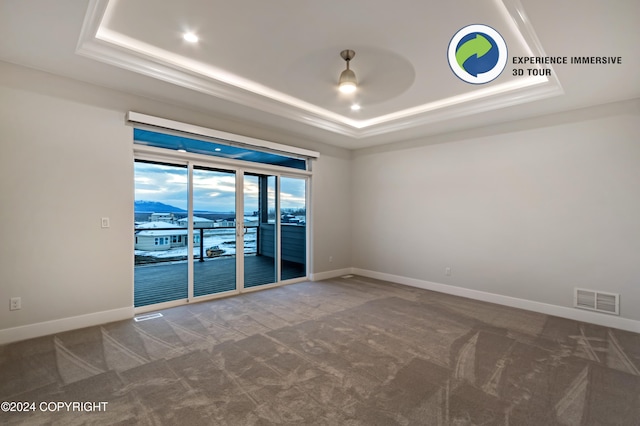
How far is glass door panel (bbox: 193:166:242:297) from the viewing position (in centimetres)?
446

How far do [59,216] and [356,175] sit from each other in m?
4.95

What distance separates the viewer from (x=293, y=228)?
5.79m

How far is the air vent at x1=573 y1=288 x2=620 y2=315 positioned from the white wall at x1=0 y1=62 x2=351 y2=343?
18.7 ft

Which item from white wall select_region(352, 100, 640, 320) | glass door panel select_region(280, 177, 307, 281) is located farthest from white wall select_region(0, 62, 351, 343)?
white wall select_region(352, 100, 640, 320)

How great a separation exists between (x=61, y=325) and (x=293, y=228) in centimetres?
357

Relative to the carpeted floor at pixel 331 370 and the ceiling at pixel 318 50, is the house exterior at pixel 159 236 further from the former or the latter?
the ceiling at pixel 318 50

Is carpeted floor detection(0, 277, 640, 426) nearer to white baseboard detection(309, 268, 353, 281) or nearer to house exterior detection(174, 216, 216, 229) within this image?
house exterior detection(174, 216, 216, 229)

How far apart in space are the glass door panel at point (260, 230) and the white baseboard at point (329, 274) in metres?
0.84

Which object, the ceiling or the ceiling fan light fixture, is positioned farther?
the ceiling fan light fixture

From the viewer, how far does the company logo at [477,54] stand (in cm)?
262

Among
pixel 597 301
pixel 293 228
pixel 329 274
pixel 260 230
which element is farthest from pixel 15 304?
pixel 597 301

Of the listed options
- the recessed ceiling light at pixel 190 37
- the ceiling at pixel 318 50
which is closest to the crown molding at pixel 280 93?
the ceiling at pixel 318 50

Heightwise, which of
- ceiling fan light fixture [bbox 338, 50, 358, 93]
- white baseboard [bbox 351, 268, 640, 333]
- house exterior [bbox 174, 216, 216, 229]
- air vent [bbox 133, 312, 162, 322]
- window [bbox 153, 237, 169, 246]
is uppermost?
ceiling fan light fixture [bbox 338, 50, 358, 93]

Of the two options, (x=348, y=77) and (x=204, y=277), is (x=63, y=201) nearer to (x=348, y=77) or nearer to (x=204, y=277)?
(x=204, y=277)
